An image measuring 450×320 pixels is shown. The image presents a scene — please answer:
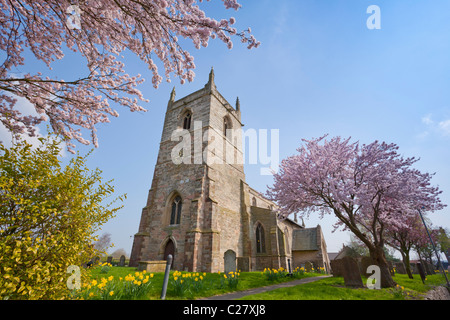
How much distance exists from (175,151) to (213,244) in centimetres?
906

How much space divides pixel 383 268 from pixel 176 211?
13.1 metres

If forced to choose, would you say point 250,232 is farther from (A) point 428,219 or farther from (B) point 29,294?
(A) point 428,219

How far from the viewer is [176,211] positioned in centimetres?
1534

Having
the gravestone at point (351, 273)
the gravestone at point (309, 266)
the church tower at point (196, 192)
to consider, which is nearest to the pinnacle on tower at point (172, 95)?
the church tower at point (196, 192)

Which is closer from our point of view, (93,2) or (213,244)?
(93,2)

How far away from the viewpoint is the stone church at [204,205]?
1320 centimetres

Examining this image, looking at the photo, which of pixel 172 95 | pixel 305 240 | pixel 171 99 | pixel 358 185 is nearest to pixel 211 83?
pixel 171 99

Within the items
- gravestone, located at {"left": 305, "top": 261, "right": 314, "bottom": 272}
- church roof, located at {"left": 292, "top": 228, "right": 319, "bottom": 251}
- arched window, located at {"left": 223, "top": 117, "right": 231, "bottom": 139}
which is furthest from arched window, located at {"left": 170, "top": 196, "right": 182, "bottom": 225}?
church roof, located at {"left": 292, "top": 228, "right": 319, "bottom": 251}

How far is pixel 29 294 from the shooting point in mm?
2619

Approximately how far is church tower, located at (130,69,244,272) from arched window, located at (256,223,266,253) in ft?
6.30

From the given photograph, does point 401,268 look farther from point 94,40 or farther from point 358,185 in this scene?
point 94,40
